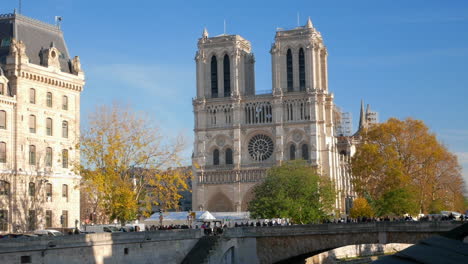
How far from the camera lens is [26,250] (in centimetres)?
4047

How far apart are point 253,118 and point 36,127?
223 ft

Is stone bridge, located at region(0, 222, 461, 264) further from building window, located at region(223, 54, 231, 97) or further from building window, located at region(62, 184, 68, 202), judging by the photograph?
building window, located at region(223, 54, 231, 97)

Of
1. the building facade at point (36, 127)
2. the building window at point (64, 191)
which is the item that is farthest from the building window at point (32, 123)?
the building window at point (64, 191)

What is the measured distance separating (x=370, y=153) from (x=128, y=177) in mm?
45722

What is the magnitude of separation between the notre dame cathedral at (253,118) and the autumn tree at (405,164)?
17455mm

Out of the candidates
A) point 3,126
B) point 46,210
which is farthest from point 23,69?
point 46,210

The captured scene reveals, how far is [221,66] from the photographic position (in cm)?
12862

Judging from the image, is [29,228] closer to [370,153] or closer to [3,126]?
[3,126]

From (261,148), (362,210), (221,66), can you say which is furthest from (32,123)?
(221,66)

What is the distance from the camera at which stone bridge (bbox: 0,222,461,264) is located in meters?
44.2

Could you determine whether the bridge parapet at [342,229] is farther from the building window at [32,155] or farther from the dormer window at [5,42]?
the dormer window at [5,42]

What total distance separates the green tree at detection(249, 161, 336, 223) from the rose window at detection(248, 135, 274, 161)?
26.9 m

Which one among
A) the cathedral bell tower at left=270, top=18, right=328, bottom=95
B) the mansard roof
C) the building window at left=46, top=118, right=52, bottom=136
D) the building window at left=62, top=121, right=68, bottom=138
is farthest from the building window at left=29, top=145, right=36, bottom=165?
the cathedral bell tower at left=270, top=18, right=328, bottom=95

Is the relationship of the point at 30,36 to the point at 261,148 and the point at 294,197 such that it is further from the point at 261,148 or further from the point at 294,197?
the point at 261,148
